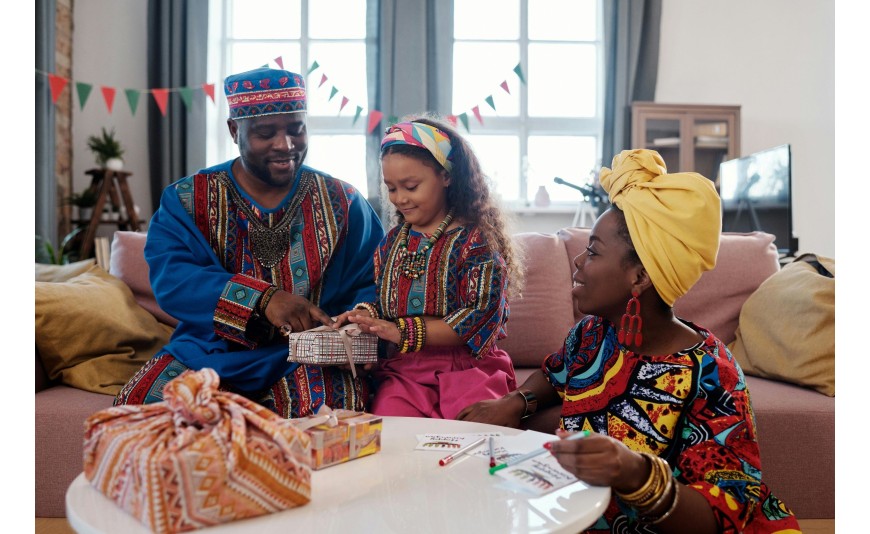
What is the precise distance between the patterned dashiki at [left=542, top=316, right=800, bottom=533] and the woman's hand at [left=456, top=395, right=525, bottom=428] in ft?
0.45

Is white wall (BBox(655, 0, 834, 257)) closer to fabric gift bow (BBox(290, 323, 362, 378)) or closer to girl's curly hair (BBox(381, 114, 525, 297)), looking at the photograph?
girl's curly hair (BBox(381, 114, 525, 297))

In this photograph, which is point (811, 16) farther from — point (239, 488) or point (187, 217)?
point (239, 488)

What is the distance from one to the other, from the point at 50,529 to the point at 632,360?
165 cm

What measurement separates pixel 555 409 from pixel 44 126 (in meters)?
4.43

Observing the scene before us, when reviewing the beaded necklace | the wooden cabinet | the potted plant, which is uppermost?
the wooden cabinet

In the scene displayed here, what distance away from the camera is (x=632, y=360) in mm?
1312

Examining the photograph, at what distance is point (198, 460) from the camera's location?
2.68 ft

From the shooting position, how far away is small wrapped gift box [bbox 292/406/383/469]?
108 cm

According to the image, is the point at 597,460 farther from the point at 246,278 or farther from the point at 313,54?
the point at 313,54

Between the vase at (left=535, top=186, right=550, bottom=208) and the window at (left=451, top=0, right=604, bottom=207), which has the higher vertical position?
the window at (left=451, top=0, right=604, bottom=207)

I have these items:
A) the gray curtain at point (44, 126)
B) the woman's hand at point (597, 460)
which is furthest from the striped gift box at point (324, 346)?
the gray curtain at point (44, 126)

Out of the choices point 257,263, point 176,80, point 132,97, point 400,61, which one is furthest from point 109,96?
point 257,263

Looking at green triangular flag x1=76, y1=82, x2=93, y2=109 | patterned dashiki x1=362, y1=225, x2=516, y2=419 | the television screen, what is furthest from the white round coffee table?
green triangular flag x1=76, y1=82, x2=93, y2=109

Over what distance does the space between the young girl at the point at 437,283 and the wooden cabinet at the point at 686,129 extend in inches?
169
